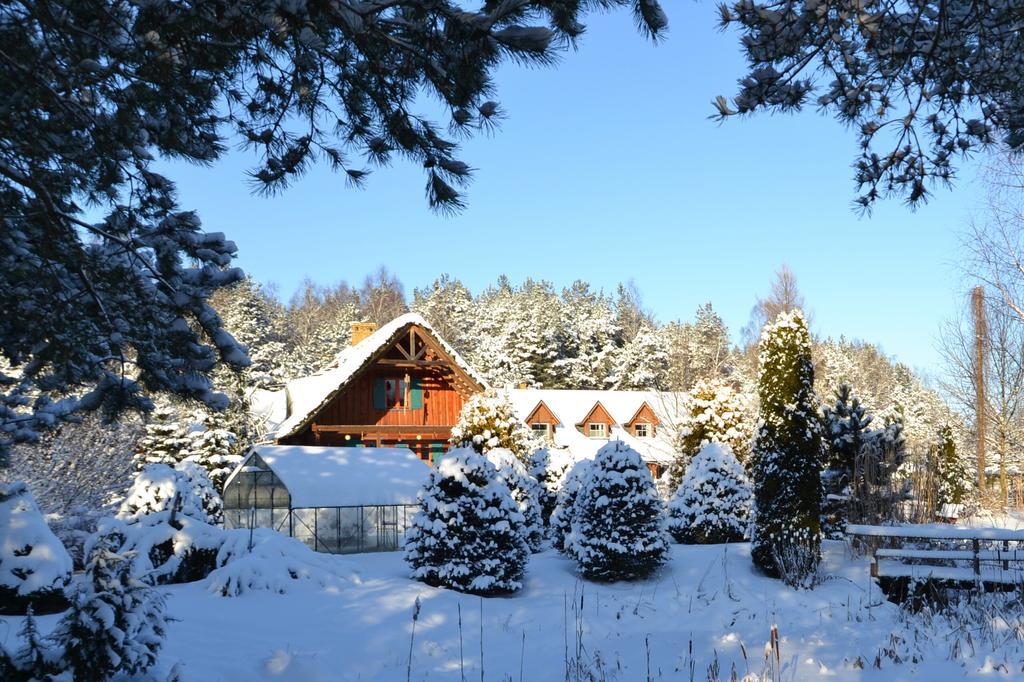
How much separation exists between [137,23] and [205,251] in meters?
1.40

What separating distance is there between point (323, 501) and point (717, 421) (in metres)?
11.3

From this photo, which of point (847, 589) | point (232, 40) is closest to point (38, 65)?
point (232, 40)

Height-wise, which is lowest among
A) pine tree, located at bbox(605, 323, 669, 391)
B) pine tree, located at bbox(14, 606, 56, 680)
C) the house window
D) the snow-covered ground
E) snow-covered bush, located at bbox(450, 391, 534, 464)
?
the snow-covered ground

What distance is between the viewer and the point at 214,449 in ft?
80.2

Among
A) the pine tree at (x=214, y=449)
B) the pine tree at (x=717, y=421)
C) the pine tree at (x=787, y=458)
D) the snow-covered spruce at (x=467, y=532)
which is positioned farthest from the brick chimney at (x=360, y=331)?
the pine tree at (x=787, y=458)

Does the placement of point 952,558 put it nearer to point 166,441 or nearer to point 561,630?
point 561,630

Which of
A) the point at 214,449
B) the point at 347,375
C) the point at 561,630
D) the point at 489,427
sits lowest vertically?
the point at 561,630

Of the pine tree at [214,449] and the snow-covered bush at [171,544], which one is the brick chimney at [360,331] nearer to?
the pine tree at [214,449]

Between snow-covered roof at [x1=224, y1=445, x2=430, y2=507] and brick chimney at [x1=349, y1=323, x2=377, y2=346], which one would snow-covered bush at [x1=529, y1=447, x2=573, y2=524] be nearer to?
snow-covered roof at [x1=224, y1=445, x2=430, y2=507]

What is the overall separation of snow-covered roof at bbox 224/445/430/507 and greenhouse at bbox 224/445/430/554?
23mm

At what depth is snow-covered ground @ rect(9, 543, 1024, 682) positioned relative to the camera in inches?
281

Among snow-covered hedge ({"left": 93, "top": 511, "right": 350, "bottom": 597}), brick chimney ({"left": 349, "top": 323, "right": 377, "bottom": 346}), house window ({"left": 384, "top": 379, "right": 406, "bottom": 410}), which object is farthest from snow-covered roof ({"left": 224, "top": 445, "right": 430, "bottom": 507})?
brick chimney ({"left": 349, "top": 323, "right": 377, "bottom": 346})

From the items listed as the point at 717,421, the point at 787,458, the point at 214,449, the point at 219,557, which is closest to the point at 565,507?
the point at 787,458

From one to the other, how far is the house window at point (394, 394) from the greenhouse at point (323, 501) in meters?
9.58
